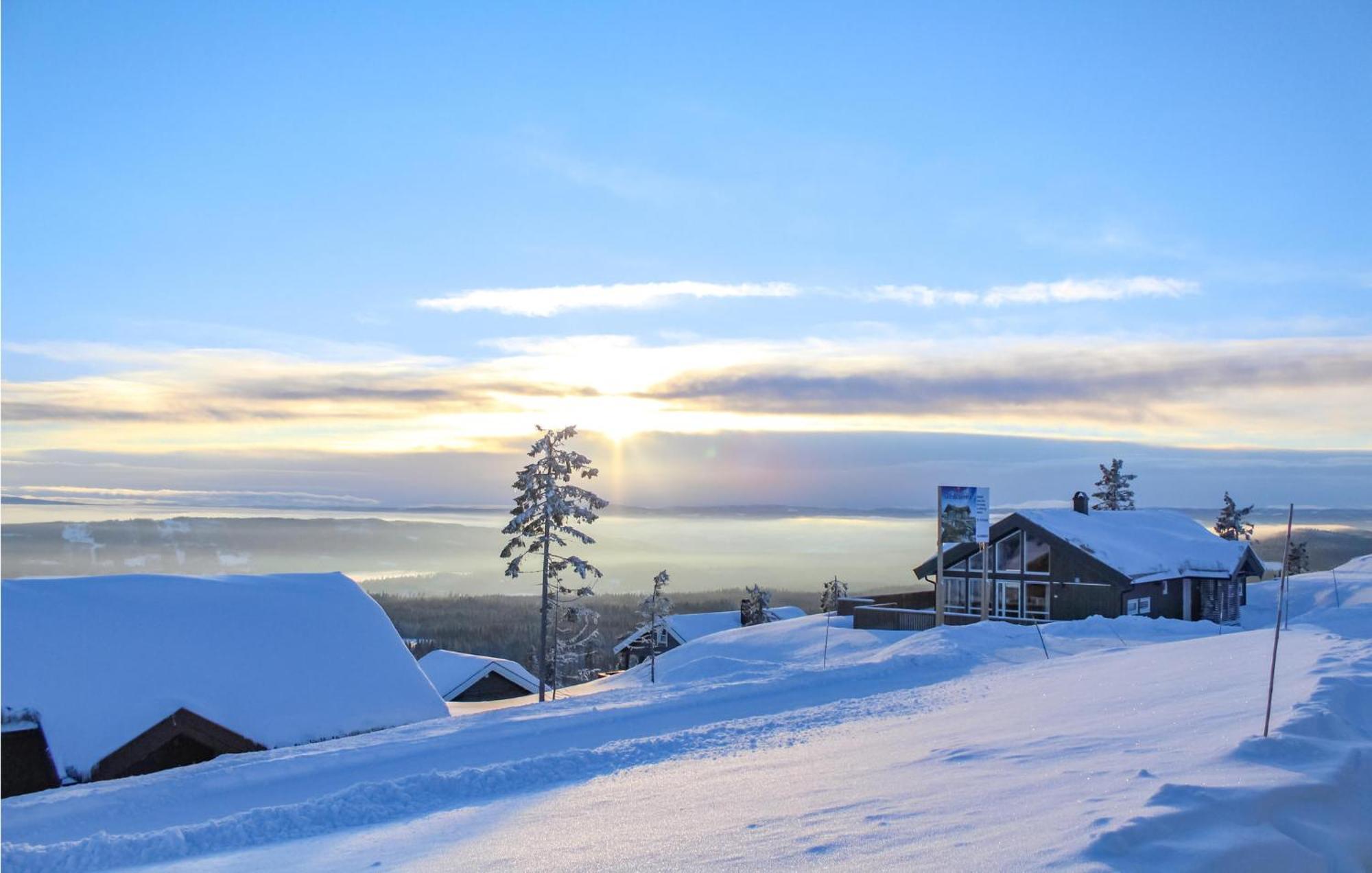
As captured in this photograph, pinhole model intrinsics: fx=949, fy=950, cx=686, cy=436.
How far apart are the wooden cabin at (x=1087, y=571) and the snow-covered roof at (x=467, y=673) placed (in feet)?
65.5

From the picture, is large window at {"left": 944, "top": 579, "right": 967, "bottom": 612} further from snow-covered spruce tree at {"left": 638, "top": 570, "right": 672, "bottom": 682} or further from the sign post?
snow-covered spruce tree at {"left": 638, "top": 570, "right": 672, "bottom": 682}

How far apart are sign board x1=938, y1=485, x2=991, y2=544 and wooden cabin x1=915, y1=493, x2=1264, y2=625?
6.74 ft

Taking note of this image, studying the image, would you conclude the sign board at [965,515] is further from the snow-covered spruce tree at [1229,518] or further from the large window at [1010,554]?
the snow-covered spruce tree at [1229,518]

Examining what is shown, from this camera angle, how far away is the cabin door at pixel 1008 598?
133 ft

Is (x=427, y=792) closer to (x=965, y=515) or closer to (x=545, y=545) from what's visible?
(x=545, y=545)

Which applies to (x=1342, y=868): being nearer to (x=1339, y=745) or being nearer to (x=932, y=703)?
(x=1339, y=745)

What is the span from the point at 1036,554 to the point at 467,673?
2691cm

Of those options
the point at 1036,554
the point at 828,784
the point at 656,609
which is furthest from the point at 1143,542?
the point at 828,784

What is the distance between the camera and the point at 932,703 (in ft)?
53.3

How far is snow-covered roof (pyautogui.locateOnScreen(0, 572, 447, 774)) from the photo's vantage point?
1997 centimetres

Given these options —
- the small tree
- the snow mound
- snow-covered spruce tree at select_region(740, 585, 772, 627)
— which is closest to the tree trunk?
snow-covered spruce tree at select_region(740, 585, 772, 627)

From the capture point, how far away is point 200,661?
2252 centimetres

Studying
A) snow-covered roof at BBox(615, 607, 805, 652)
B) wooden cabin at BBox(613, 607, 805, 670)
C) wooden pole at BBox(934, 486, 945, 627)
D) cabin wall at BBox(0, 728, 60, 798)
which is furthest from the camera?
snow-covered roof at BBox(615, 607, 805, 652)

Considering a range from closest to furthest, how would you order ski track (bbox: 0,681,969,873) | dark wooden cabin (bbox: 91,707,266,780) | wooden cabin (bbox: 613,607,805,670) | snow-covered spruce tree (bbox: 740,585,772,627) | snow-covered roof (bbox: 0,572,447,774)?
1. ski track (bbox: 0,681,969,873)
2. dark wooden cabin (bbox: 91,707,266,780)
3. snow-covered roof (bbox: 0,572,447,774)
4. wooden cabin (bbox: 613,607,805,670)
5. snow-covered spruce tree (bbox: 740,585,772,627)
